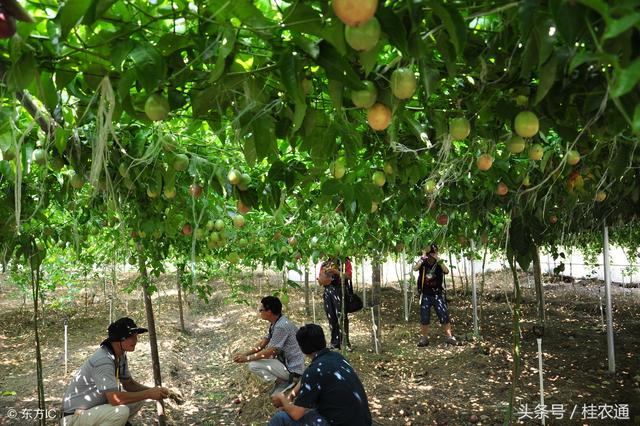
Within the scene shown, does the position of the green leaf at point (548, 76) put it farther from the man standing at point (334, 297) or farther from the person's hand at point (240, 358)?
the man standing at point (334, 297)

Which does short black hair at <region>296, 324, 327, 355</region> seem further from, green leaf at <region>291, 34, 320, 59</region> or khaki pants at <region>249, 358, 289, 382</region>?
green leaf at <region>291, 34, 320, 59</region>

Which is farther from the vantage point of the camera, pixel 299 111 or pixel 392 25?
pixel 299 111

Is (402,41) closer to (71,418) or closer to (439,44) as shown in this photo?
(439,44)

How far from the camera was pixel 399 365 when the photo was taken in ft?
22.5

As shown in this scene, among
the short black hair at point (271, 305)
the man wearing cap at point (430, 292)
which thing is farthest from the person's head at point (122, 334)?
the man wearing cap at point (430, 292)

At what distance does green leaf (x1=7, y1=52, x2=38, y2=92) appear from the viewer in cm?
123

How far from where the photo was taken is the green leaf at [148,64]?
126 centimetres

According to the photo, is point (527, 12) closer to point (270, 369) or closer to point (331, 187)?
point (331, 187)

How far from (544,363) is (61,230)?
5983mm

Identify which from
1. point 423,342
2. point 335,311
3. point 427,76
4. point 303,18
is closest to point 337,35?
point 303,18

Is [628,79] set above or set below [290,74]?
below

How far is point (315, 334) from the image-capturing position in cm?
331

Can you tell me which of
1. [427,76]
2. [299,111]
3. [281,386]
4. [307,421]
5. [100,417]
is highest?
[427,76]

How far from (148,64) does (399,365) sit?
20.6 feet
